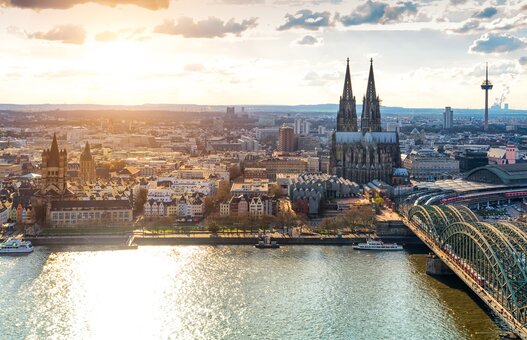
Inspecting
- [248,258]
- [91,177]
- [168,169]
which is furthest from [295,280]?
[168,169]

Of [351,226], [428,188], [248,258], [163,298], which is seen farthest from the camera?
[428,188]

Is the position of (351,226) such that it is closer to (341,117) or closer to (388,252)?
(388,252)

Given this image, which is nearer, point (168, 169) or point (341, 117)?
point (341, 117)

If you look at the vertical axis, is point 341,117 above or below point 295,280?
above

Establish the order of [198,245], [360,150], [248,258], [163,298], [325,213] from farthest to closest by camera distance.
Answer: [360,150] → [325,213] → [198,245] → [248,258] → [163,298]

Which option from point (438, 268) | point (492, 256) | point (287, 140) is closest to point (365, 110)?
point (438, 268)

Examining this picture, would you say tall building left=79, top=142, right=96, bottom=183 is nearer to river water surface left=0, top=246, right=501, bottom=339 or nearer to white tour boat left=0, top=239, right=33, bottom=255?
white tour boat left=0, top=239, right=33, bottom=255

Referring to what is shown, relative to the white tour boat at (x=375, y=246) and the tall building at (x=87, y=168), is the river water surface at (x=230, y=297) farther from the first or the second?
the tall building at (x=87, y=168)
